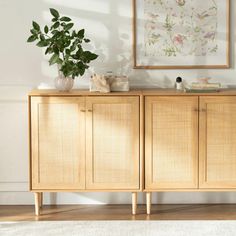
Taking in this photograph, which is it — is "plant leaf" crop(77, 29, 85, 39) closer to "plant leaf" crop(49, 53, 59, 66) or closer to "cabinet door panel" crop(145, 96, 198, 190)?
"plant leaf" crop(49, 53, 59, 66)

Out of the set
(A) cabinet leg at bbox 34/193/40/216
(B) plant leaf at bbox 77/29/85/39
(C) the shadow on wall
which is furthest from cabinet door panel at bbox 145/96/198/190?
(A) cabinet leg at bbox 34/193/40/216

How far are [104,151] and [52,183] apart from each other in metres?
0.45

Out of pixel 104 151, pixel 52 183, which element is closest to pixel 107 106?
pixel 104 151

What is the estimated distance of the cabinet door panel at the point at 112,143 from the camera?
487cm

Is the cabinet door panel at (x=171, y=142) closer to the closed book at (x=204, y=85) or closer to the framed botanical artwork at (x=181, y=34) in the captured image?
the closed book at (x=204, y=85)

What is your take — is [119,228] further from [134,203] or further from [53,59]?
[53,59]

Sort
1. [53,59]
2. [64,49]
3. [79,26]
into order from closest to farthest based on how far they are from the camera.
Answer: [53,59]
[64,49]
[79,26]

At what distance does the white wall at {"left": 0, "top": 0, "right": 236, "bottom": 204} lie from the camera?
5152 millimetres

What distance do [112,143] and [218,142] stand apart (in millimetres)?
775

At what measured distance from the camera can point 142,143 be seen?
4.89 metres

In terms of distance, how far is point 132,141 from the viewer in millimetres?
4891

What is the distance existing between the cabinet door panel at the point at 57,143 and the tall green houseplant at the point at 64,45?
233 millimetres

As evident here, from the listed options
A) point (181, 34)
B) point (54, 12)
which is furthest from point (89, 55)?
point (181, 34)

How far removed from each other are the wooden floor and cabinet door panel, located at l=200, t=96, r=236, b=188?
23 cm
